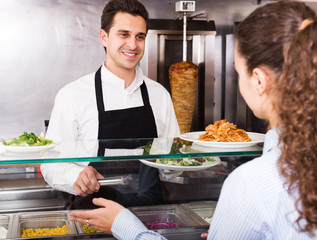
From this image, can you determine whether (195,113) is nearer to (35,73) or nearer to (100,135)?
(35,73)

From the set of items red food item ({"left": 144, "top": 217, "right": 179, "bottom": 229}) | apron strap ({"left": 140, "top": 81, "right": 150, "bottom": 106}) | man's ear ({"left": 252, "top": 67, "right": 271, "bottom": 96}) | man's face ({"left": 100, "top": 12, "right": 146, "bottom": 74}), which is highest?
man's face ({"left": 100, "top": 12, "right": 146, "bottom": 74})

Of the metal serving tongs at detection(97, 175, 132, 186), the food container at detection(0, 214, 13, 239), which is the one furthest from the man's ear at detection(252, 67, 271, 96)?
the food container at detection(0, 214, 13, 239)

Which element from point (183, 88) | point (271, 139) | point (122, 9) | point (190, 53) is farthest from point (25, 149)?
point (190, 53)

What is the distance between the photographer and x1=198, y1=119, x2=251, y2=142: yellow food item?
1672 millimetres

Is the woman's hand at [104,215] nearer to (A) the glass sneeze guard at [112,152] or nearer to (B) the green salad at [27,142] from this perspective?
(A) the glass sneeze guard at [112,152]

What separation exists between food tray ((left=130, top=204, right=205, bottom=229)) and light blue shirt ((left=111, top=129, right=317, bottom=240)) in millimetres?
846

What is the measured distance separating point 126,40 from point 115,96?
37 centimetres

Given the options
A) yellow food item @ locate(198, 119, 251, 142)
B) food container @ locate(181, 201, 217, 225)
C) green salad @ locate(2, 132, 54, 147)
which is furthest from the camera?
food container @ locate(181, 201, 217, 225)

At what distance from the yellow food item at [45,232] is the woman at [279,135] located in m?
0.94

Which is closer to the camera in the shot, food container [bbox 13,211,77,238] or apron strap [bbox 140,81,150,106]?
food container [bbox 13,211,77,238]

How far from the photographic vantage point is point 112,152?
150 cm

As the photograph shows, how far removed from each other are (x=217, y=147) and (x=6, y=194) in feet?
3.57

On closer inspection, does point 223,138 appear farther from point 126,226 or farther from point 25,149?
point 25,149

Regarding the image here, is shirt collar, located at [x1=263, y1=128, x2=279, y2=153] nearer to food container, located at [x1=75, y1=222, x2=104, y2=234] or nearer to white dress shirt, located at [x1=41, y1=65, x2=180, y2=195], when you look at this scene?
food container, located at [x1=75, y1=222, x2=104, y2=234]
